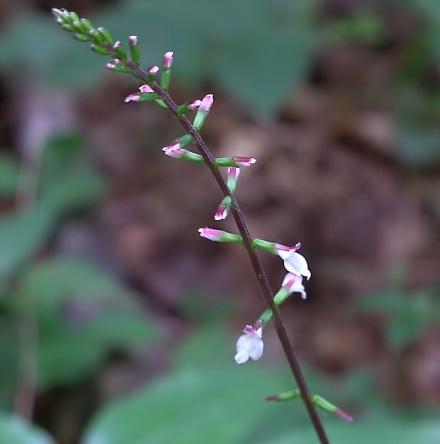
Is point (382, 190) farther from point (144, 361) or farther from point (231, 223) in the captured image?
point (144, 361)

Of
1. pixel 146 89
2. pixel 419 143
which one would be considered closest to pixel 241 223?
pixel 146 89

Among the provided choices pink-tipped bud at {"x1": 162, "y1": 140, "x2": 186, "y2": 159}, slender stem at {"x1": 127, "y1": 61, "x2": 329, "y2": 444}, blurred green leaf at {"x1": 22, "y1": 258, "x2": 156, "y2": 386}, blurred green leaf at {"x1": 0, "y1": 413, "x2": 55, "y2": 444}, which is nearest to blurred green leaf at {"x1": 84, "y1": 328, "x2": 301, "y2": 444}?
blurred green leaf at {"x1": 0, "y1": 413, "x2": 55, "y2": 444}

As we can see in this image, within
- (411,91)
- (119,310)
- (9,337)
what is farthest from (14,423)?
(411,91)

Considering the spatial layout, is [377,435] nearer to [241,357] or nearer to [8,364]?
[241,357]

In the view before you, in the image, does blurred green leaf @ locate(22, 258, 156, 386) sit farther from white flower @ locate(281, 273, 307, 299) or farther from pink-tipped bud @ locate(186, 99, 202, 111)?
pink-tipped bud @ locate(186, 99, 202, 111)

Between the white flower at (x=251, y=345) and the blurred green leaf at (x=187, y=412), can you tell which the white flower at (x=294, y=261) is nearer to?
the white flower at (x=251, y=345)

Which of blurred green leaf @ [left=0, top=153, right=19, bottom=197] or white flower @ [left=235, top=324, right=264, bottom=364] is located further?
blurred green leaf @ [left=0, top=153, right=19, bottom=197]

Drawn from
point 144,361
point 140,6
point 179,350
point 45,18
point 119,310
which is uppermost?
point 140,6

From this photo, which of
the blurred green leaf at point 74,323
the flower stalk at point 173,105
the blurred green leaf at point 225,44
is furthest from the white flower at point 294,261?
the blurred green leaf at point 225,44
